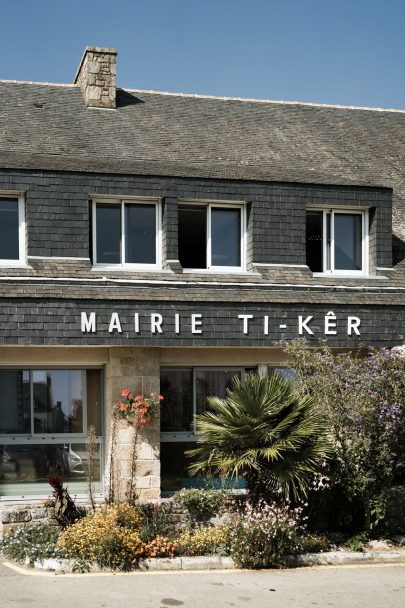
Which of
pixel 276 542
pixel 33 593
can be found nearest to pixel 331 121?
pixel 276 542

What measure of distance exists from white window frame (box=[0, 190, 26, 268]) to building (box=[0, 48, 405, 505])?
3 centimetres

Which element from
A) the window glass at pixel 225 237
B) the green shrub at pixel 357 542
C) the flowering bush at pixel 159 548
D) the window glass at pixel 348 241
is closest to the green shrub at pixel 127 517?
the flowering bush at pixel 159 548

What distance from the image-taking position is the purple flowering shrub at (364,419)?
564 inches

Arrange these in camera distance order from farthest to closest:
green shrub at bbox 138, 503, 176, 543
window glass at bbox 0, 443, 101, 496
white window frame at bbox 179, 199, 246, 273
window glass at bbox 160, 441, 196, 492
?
white window frame at bbox 179, 199, 246, 273 → window glass at bbox 160, 441, 196, 492 → window glass at bbox 0, 443, 101, 496 → green shrub at bbox 138, 503, 176, 543

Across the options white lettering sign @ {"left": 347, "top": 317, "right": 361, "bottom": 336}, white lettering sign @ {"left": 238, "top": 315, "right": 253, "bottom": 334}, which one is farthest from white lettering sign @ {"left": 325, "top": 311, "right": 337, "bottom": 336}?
white lettering sign @ {"left": 238, "top": 315, "right": 253, "bottom": 334}

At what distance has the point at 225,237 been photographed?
18875 mm

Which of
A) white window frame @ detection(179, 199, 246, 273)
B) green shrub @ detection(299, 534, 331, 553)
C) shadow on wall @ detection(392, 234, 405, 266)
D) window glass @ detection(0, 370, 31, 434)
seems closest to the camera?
green shrub @ detection(299, 534, 331, 553)

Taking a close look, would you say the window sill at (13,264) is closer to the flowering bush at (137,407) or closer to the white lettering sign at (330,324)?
the flowering bush at (137,407)

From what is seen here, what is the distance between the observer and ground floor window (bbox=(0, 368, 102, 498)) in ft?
54.9

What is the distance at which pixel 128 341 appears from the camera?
16109 millimetres

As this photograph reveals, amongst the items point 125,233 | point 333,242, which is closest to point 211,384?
point 125,233

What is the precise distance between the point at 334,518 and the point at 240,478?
2247 mm

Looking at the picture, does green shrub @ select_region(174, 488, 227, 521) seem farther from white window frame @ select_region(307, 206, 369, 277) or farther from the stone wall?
white window frame @ select_region(307, 206, 369, 277)

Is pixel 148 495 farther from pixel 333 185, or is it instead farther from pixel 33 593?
pixel 333 185
